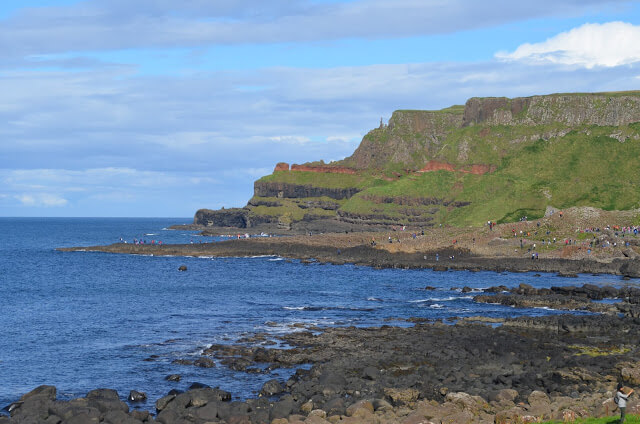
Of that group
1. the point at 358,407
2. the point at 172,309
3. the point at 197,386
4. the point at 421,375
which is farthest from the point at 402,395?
the point at 172,309

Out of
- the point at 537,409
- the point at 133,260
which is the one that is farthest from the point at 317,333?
the point at 133,260

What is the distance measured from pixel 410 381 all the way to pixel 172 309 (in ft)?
119

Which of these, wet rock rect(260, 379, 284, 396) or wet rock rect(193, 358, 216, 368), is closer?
wet rock rect(260, 379, 284, 396)

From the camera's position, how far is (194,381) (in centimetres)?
3872

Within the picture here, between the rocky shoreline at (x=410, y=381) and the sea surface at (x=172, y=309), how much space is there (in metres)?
2.99

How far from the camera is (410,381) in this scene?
36.1 metres

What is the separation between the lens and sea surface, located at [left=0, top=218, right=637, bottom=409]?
4081 centimetres

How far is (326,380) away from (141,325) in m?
26.6

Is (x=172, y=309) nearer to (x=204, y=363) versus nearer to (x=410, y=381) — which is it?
(x=204, y=363)

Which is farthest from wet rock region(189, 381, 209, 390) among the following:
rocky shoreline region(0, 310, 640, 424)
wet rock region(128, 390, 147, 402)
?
wet rock region(128, 390, 147, 402)

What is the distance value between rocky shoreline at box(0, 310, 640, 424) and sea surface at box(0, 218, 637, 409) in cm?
299

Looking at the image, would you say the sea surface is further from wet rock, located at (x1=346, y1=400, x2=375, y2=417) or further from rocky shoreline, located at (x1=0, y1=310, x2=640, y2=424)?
wet rock, located at (x1=346, y1=400, x2=375, y2=417)

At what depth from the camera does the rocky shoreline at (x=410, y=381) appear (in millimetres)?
30016

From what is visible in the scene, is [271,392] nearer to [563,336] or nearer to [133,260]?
[563,336]
